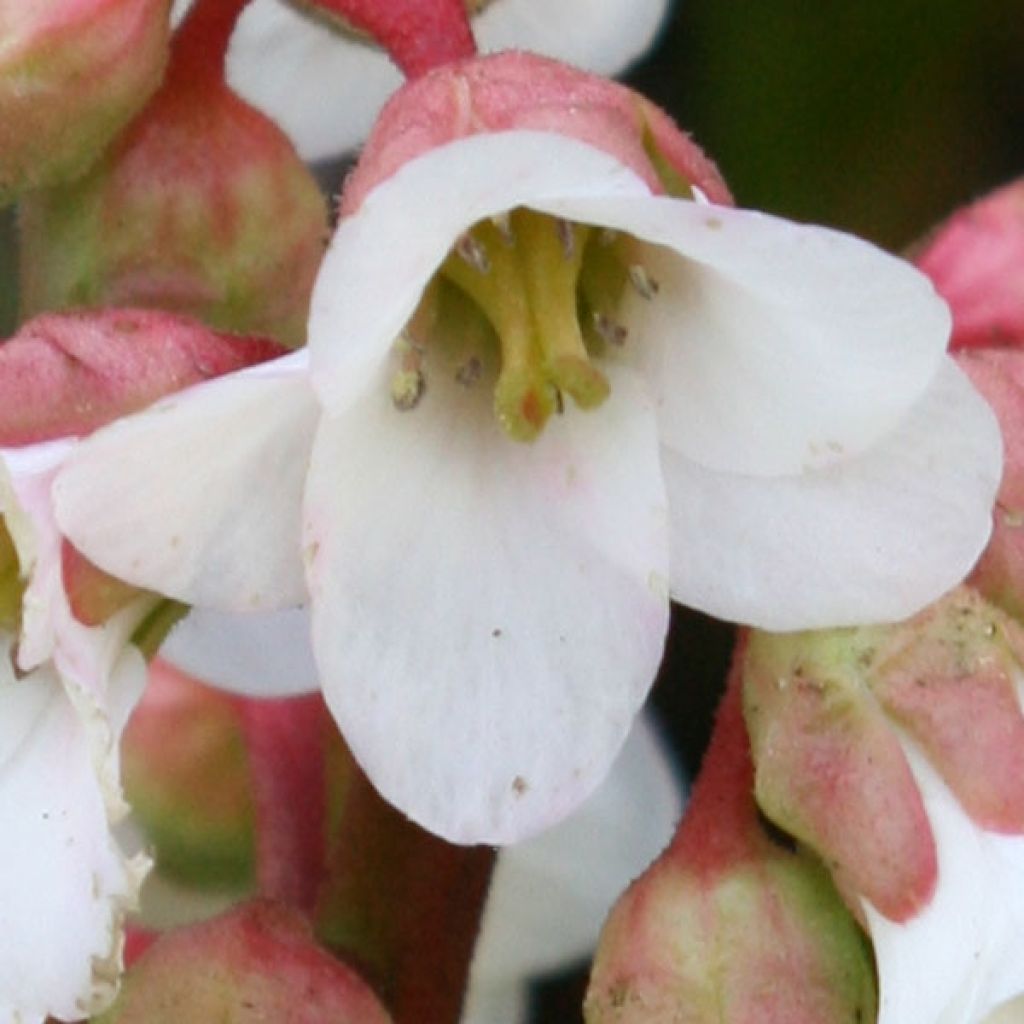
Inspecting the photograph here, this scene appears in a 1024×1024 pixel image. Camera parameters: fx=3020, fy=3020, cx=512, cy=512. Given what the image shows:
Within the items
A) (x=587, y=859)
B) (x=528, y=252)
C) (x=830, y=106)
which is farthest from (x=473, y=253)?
(x=830, y=106)

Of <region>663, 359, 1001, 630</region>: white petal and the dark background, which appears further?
the dark background

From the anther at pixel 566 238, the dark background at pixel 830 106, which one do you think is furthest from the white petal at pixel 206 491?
the dark background at pixel 830 106

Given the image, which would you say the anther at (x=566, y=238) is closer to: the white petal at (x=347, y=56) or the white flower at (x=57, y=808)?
the white flower at (x=57, y=808)

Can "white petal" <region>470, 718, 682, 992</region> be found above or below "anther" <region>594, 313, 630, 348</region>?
below

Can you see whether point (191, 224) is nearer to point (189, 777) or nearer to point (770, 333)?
point (770, 333)

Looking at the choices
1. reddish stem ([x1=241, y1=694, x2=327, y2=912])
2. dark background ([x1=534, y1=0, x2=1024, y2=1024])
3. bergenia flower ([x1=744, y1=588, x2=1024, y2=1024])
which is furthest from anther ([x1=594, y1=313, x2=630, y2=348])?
dark background ([x1=534, y1=0, x2=1024, y2=1024])

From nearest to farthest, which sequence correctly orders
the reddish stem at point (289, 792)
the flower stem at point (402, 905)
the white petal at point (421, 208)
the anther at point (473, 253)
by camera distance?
1. the white petal at point (421, 208)
2. the anther at point (473, 253)
3. the flower stem at point (402, 905)
4. the reddish stem at point (289, 792)

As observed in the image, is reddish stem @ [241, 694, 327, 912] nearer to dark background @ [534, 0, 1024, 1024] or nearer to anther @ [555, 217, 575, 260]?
anther @ [555, 217, 575, 260]
